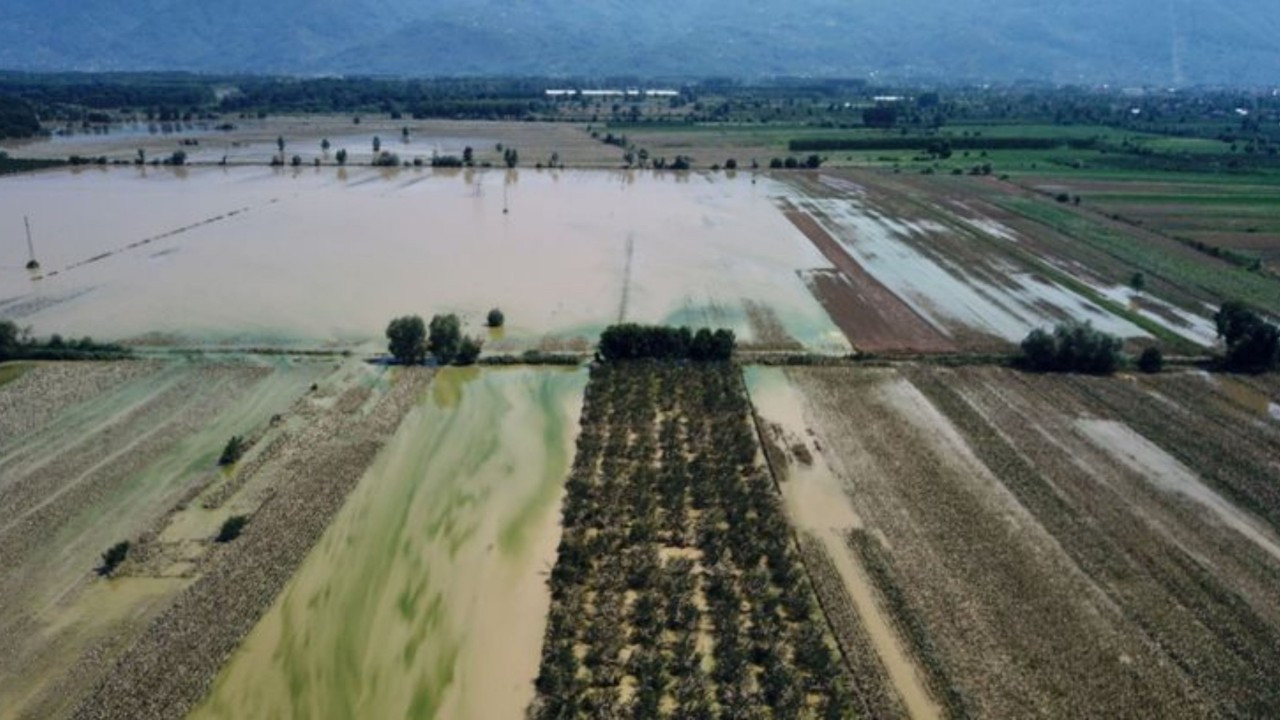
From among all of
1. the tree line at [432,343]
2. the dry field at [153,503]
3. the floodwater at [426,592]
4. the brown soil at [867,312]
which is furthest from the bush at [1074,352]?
the dry field at [153,503]

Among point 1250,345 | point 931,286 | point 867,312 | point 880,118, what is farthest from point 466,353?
point 880,118

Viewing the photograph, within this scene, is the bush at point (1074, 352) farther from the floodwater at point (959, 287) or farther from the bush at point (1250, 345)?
the bush at point (1250, 345)

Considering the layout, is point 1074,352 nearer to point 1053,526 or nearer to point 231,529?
point 1053,526

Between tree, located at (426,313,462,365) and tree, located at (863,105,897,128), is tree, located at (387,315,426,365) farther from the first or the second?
tree, located at (863,105,897,128)

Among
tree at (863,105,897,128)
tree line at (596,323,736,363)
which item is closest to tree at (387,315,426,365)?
tree line at (596,323,736,363)

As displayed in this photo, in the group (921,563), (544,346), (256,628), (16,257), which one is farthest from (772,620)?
(16,257)
